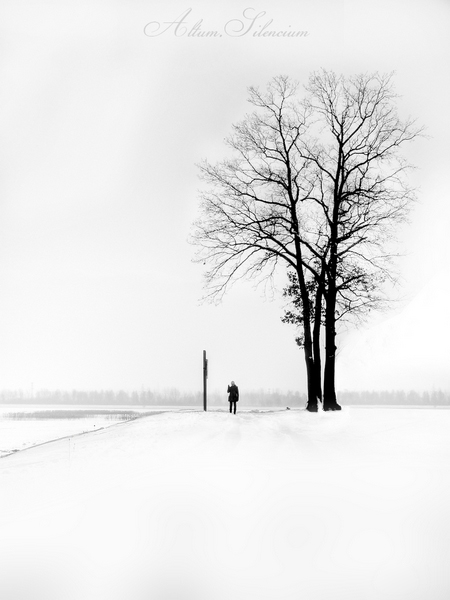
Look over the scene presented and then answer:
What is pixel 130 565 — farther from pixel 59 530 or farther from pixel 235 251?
pixel 235 251

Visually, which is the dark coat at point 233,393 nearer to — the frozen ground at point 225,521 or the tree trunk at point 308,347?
the tree trunk at point 308,347

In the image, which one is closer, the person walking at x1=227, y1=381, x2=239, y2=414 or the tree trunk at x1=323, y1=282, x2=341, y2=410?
the tree trunk at x1=323, y1=282, x2=341, y2=410

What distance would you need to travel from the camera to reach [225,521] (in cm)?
704

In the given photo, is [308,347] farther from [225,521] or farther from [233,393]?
[225,521]

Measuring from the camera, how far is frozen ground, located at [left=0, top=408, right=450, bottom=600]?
18.2 ft

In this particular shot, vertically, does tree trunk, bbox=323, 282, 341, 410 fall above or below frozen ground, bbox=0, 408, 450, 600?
above

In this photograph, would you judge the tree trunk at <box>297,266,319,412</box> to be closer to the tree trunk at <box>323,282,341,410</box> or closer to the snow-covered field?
the tree trunk at <box>323,282,341,410</box>

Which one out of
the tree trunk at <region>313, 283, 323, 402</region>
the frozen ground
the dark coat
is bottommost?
the frozen ground

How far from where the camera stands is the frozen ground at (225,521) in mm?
5543

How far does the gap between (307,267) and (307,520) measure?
13.5 metres

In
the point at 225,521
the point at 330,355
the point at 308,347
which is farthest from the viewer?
the point at 308,347

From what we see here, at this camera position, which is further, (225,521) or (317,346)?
(317,346)

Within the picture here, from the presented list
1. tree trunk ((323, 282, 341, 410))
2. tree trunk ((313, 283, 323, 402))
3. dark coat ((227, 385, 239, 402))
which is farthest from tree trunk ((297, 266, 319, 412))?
dark coat ((227, 385, 239, 402))

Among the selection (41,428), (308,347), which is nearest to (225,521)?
(308,347)
